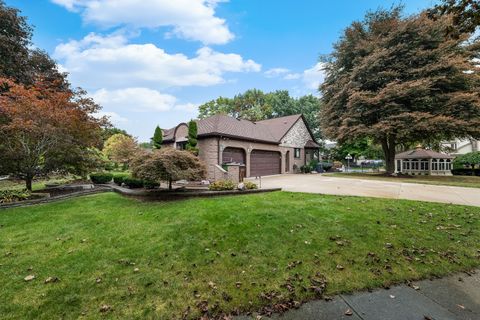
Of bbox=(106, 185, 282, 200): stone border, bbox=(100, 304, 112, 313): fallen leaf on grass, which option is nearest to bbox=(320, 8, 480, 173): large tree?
bbox=(106, 185, 282, 200): stone border

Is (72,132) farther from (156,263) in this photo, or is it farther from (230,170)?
(156,263)

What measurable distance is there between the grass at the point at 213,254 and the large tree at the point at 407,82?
11.7 metres

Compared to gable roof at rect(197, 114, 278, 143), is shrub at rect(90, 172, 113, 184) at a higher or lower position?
lower

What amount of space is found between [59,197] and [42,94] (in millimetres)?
4737

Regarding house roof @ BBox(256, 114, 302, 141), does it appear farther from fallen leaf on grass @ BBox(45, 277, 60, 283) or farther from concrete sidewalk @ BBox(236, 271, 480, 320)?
fallen leaf on grass @ BBox(45, 277, 60, 283)

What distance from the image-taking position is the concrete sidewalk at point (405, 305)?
8.77 feet

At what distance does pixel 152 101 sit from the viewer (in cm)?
2009

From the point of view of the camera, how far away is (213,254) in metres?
4.11

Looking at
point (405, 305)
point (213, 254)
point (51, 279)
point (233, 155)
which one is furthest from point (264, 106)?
point (51, 279)

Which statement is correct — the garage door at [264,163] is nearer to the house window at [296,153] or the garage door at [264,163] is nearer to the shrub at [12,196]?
the house window at [296,153]

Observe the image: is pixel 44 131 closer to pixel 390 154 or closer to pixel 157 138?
pixel 157 138

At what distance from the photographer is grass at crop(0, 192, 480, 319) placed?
116 inches

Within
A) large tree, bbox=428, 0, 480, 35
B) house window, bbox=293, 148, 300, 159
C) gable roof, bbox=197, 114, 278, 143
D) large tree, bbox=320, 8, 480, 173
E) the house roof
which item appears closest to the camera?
large tree, bbox=428, 0, 480, 35

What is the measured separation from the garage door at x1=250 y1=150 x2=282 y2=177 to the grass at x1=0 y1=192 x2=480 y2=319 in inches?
461
